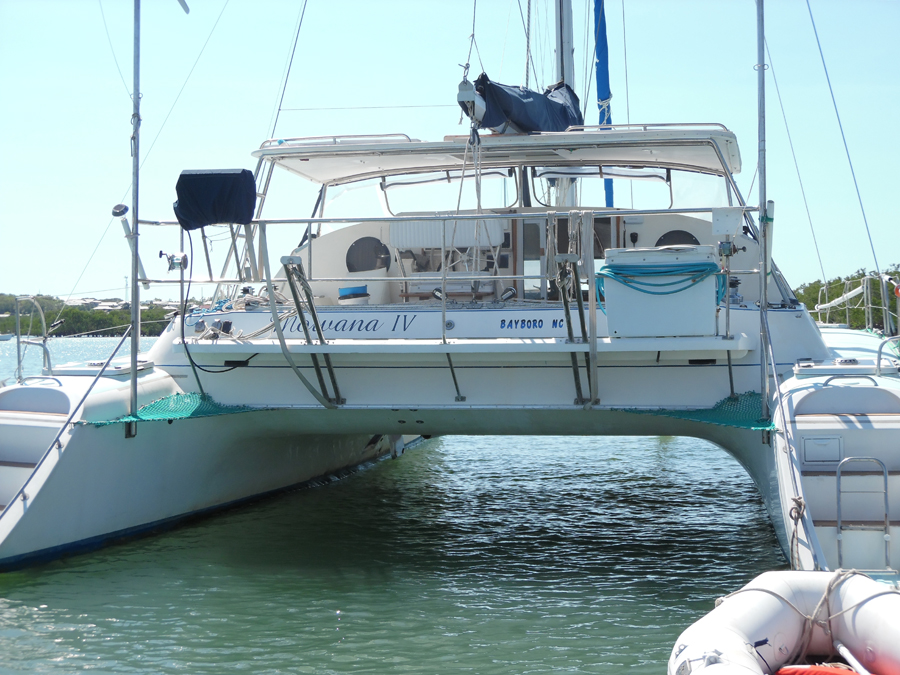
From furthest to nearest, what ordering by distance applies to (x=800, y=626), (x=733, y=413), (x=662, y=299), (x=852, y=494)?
1. (x=733, y=413)
2. (x=662, y=299)
3. (x=852, y=494)
4. (x=800, y=626)

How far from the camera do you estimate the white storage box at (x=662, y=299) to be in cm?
598

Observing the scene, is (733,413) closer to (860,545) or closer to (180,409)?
(860,545)

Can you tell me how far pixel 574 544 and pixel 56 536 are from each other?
4.03 meters

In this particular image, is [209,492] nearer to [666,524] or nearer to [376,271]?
[376,271]

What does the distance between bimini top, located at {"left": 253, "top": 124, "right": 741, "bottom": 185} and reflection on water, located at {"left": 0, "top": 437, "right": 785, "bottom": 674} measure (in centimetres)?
339

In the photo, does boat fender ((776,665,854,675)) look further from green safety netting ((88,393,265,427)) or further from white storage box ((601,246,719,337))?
green safety netting ((88,393,265,427))

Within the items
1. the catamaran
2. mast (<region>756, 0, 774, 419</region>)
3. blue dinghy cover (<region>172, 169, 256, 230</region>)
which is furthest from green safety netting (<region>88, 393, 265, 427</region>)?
mast (<region>756, 0, 774, 419</region>)

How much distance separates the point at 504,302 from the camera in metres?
7.30

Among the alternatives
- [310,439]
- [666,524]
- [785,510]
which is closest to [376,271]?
[310,439]

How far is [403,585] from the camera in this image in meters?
6.10

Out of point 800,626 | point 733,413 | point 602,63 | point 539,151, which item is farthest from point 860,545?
point 602,63

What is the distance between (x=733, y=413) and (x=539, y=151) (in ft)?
10.5

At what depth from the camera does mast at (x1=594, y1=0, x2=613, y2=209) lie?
1195 centimetres

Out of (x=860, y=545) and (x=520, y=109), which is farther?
(x=520, y=109)
